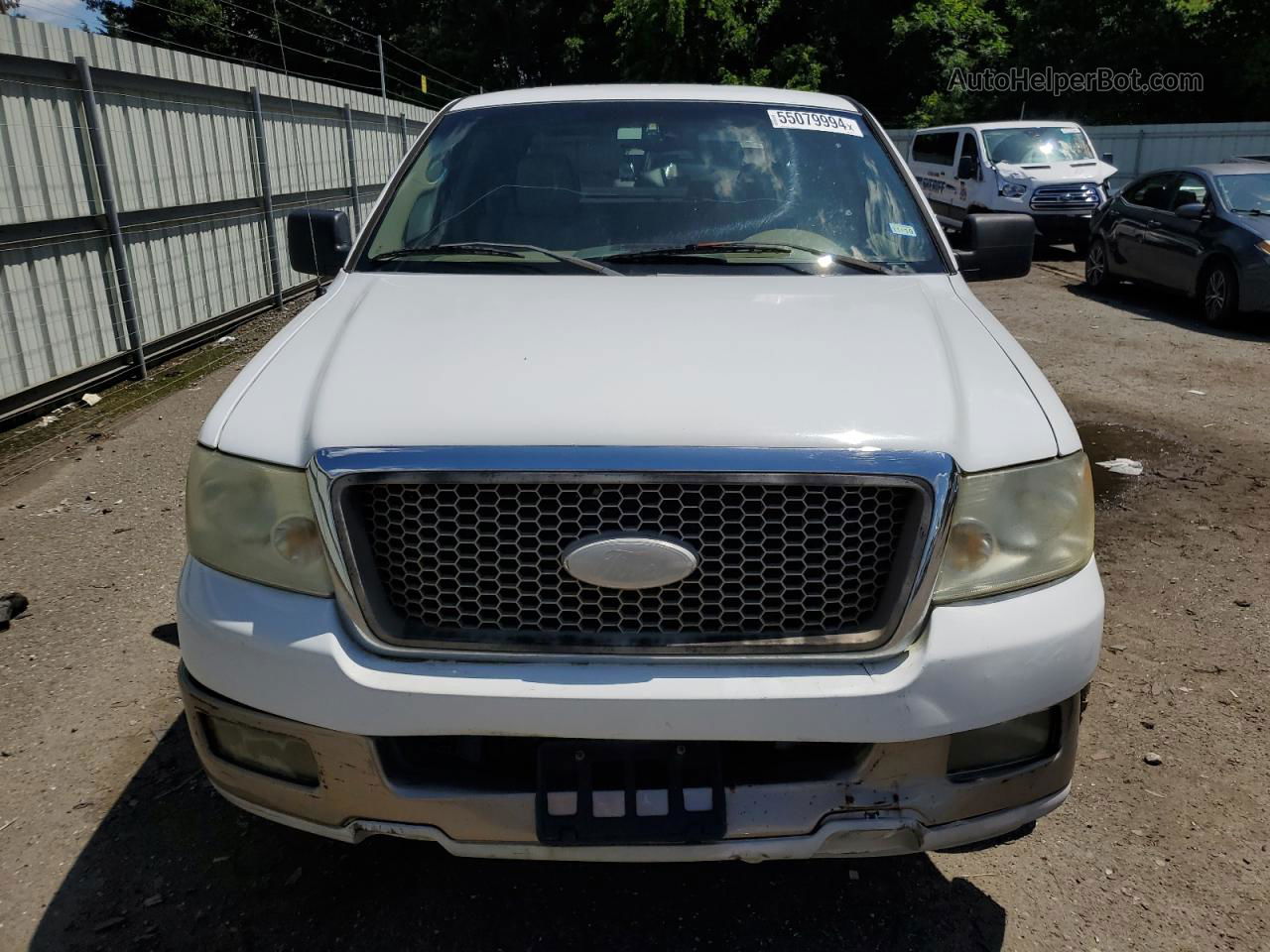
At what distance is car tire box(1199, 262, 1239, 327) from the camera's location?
10.5m

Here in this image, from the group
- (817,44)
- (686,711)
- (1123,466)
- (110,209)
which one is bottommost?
(1123,466)

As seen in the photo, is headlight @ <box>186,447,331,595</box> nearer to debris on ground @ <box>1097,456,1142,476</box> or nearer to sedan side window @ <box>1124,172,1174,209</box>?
debris on ground @ <box>1097,456,1142,476</box>

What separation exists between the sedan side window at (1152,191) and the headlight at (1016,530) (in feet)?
36.9

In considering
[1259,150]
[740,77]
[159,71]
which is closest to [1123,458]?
[159,71]

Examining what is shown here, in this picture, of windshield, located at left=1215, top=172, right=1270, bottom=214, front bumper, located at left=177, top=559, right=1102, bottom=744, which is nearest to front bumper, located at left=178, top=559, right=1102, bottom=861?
front bumper, located at left=177, top=559, right=1102, bottom=744

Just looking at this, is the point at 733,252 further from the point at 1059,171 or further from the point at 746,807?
the point at 1059,171

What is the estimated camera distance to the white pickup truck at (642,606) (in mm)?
2033

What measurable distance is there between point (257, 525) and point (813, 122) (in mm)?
2499

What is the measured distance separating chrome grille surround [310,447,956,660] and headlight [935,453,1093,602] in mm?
74

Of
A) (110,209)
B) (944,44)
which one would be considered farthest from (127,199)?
(944,44)

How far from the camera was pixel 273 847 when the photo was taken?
2803 mm

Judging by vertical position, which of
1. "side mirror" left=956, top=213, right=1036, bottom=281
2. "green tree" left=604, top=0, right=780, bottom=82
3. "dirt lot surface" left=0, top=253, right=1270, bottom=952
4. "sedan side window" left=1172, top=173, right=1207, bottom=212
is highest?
"green tree" left=604, top=0, right=780, bottom=82

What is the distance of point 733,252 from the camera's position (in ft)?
10.4

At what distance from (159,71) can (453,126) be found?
5.98 meters
